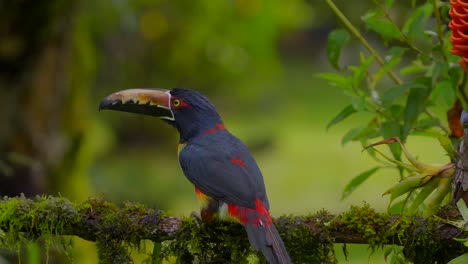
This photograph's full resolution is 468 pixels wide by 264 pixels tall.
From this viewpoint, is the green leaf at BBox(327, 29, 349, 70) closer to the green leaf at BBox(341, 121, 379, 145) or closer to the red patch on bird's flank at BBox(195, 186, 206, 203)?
the green leaf at BBox(341, 121, 379, 145)

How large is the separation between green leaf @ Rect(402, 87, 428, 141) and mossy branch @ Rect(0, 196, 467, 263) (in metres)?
0.33

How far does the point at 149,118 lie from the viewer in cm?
905

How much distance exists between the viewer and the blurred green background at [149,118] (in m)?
4.19

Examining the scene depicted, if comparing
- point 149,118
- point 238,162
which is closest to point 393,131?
point 238,162

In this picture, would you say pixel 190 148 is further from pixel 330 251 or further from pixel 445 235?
pixel 445 235

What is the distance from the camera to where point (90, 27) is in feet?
22.5

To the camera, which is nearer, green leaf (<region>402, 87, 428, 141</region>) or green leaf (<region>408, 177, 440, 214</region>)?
green leaf (<region>408, 177, 440, 214</region>)

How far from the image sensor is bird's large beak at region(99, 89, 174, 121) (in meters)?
2.26

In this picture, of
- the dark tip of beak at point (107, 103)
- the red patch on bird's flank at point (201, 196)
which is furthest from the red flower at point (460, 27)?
the dark tip of beak at point (107, 103)

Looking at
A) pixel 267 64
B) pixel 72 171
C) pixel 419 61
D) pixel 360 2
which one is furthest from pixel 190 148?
pixel 267 64

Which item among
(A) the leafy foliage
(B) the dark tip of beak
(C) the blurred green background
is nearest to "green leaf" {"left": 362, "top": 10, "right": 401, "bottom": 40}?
(A) the leafy foliage

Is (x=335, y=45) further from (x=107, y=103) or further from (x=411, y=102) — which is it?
(x=107, y=103)

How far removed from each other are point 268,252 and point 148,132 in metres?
7.21

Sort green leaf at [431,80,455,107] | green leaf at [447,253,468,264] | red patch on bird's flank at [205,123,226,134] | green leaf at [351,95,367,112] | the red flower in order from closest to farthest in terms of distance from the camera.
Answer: green leaf at [447,253,468,264], the red flower, green leaf at [431,80,455,107], green leaf at [351,95,367,112], red patch on bird's flank at [205,123,226,134]
